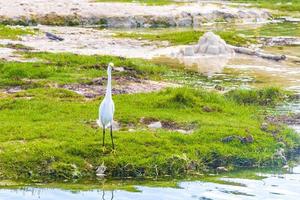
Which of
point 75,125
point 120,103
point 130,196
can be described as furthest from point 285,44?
point 130,196

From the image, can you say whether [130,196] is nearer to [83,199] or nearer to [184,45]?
[83,199]

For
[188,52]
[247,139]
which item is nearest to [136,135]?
[247,139]

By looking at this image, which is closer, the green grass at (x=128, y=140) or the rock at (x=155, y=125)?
the green grass at (x=128, y=140)

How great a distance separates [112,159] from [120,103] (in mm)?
4562

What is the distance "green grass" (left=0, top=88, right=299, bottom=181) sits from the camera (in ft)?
50.4

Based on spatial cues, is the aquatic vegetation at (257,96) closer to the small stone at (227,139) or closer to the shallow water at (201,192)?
the small stone at (227,139)

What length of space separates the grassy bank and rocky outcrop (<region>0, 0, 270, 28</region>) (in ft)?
90.4

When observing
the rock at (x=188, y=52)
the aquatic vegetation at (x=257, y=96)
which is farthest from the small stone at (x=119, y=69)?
the rock at (x=188, y=52)

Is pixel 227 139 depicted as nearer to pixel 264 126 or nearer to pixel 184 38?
pixel 264 126

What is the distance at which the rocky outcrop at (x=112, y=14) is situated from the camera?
4969 cm

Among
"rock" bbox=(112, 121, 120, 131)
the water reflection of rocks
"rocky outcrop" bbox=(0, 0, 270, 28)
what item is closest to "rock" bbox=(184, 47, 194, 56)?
"rocky outcrop" bbox=(0, 0, 270, 28)

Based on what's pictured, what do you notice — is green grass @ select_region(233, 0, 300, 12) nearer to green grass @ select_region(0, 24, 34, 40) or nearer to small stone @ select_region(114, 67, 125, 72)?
green grass @ select_region(0, 24, 34, 40)

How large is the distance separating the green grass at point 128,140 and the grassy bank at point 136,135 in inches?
0.8

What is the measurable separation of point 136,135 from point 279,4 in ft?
201
